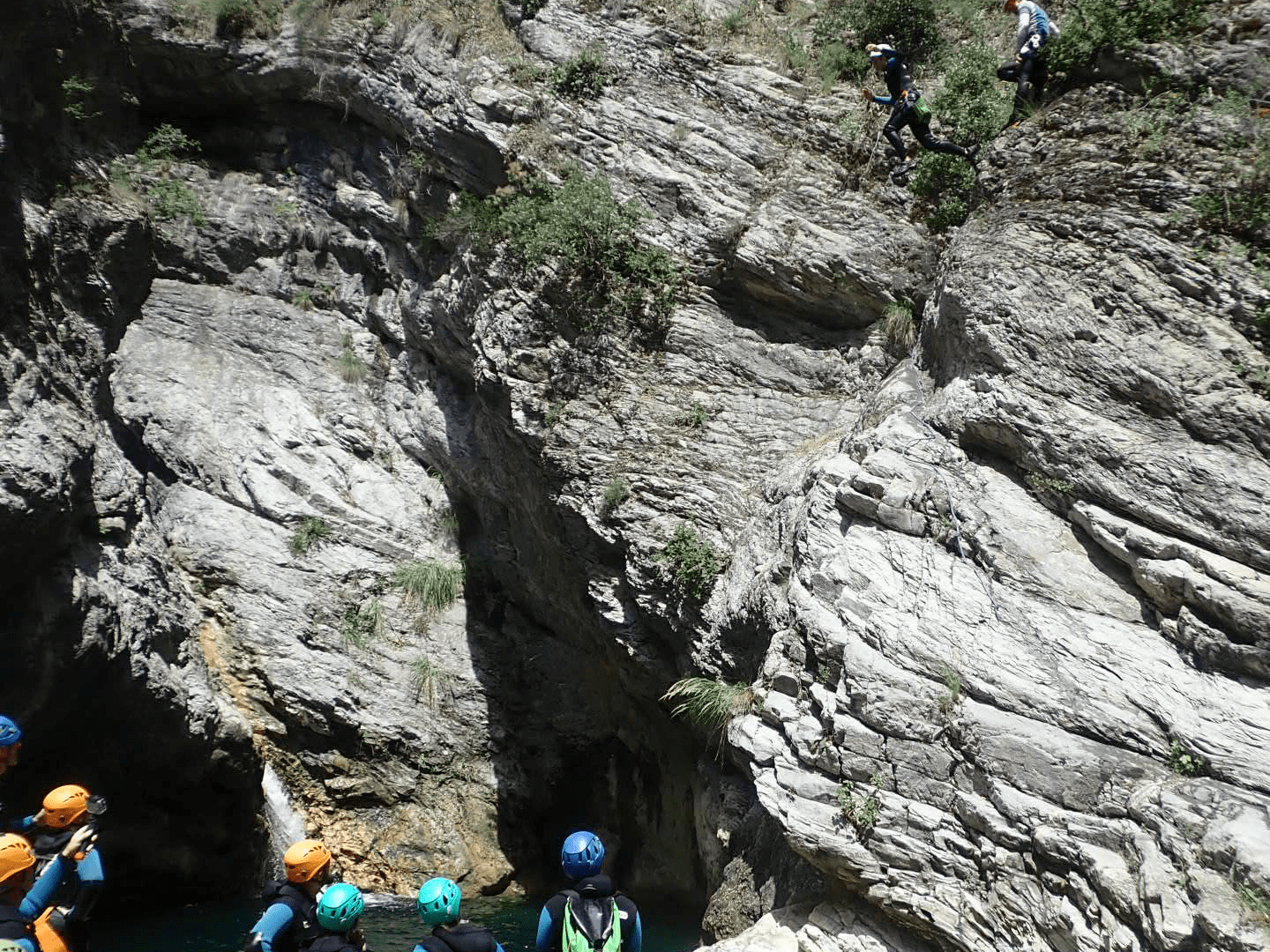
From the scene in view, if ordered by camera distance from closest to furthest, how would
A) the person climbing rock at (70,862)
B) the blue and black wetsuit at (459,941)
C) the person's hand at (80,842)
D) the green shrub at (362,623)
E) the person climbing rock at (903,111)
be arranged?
the blue and black wetsuit at (459,941), the person climbing rock at (70,862), the person's hand at (80,842), the person climbing rock at (903,111), the green shrub at (362,623)

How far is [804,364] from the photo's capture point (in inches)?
461

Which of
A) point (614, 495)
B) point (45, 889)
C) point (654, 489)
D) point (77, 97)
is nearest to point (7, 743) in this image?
point (45, 889)

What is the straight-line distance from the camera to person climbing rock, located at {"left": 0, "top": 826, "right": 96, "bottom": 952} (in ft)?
15.8

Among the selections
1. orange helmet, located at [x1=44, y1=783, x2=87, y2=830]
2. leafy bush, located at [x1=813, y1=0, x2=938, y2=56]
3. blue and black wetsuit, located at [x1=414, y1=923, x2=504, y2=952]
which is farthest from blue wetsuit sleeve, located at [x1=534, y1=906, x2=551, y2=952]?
leafy bush, located at [x1=813, y1=0, x2=938, y2=56]

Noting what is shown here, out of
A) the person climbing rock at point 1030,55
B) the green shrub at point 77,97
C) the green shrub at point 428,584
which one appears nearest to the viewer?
the person climbing rock at point 1030,55

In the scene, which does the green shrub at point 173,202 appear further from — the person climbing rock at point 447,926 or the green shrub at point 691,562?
the person climbing rock at point 447,926

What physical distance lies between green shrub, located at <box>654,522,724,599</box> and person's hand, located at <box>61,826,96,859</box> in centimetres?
606

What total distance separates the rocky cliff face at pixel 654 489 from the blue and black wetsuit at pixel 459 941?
350 cm

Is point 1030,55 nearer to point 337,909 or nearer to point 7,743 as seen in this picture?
point 337,909

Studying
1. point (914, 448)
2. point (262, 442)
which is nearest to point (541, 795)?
point (262, 442)

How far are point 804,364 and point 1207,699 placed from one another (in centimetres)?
634

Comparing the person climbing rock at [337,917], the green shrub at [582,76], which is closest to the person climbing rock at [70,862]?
the person climbing rock at [337,917]

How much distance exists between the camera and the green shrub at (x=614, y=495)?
11.1 metres

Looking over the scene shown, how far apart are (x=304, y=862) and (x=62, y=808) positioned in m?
1.95
